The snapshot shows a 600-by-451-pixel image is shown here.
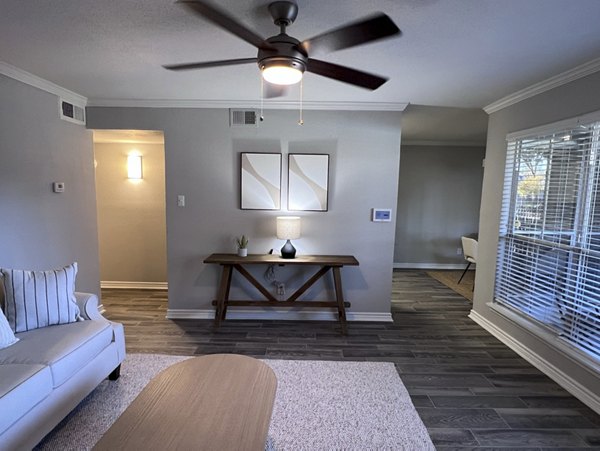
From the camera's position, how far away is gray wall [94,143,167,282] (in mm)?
4512

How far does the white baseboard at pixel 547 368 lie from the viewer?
7.35 feet

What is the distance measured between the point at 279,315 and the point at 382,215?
1639 mm

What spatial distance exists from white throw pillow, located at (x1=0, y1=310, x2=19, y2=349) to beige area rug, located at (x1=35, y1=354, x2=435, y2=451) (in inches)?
23.1

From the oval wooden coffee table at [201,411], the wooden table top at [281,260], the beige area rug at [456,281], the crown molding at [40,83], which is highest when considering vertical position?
the crown molding at [40,83]

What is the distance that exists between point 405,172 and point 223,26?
523 centimetres

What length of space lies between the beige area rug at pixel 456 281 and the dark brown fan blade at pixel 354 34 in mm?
4098

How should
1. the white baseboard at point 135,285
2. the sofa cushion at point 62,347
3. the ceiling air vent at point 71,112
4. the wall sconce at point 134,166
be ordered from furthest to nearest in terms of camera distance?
the white baseboard at point 135,285 < the wall sconce at point 134,166 < the ceiling air vent at point 71,112 < the sofa cushion at point 62,347

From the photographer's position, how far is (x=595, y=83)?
2.29 metres

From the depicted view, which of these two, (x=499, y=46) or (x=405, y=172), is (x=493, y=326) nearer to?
(x=499, y=46)

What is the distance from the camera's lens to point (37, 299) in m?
2.15

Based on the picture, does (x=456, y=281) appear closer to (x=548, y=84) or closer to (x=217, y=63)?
(x=548, y=84)

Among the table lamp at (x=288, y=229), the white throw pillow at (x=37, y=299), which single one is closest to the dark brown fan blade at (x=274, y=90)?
the table lamp at (x=288, y=229)

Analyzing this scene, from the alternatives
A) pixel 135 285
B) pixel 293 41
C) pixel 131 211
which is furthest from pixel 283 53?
pixel 135 285

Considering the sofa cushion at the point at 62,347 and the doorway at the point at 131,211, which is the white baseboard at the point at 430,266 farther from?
the sofa cushion at the point at 62,347
